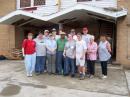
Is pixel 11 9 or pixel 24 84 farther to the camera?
pixel 11 9

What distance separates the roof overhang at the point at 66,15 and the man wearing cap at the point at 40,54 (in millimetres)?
3187

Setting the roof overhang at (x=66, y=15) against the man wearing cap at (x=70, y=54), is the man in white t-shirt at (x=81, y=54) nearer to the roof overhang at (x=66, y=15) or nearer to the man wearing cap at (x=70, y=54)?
the man wearing cap at (x=70, y=54)

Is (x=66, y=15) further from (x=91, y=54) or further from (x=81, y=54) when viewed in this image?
(x=81, y=54)

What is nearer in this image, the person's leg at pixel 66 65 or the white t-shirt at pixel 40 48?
the person's leg at pixel 66 65

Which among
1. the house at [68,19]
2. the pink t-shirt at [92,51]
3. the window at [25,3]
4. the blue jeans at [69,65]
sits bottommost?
the blue jeans at [69,65]

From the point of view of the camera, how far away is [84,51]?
12.7 meters

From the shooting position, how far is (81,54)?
12.7 m

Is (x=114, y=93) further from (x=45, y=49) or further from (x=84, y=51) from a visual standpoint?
(x=45, y=49)

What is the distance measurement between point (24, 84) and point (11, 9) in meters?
8.66

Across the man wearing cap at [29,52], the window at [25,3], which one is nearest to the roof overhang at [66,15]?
the window at [25,3]

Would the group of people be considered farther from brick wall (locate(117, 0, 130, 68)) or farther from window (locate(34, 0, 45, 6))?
window (locate(34, 0, 45, 6))

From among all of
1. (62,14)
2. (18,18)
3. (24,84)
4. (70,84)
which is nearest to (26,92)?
(24,84)

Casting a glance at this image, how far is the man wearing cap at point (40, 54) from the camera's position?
43.9ft

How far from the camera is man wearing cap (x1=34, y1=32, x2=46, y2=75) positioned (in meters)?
13.4
